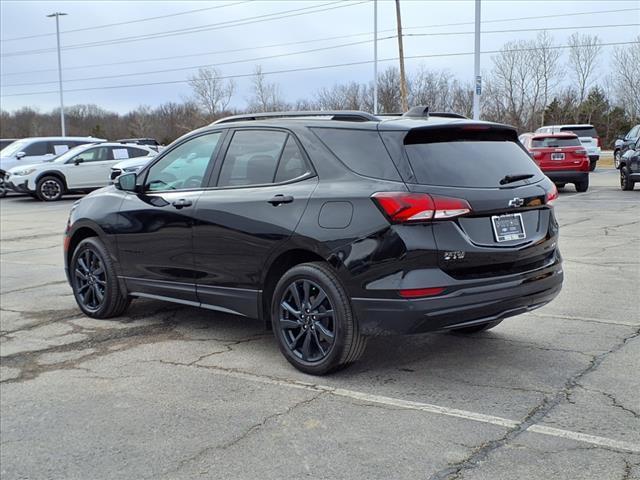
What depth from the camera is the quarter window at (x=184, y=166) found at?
566 centimetres

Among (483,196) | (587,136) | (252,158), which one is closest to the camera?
(483,196)

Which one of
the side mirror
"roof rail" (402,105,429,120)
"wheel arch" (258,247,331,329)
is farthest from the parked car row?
"roof rail" (402,105,429,120)

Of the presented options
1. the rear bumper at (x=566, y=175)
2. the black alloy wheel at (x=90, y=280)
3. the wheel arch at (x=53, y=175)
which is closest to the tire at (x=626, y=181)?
the rear bumper at (x=566, y=175)

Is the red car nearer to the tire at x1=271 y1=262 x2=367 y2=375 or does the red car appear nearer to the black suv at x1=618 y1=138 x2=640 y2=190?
the black suv at x1=618 y1=138 x2=640 y2=190

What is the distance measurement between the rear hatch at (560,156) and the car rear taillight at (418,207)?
16.0 meters

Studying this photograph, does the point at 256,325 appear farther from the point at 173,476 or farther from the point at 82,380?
the point at 173,476

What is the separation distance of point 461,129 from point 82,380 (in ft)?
10.5

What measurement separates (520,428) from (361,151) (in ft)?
6.61

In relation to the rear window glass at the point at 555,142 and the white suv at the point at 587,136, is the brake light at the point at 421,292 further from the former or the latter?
the white suv at the point at 587,136

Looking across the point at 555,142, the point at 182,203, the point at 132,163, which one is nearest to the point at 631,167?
the point at 555,142

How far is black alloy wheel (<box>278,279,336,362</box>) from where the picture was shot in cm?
461

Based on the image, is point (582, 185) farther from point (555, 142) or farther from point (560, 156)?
point (555, 142)

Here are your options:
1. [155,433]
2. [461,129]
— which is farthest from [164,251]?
[461,129]

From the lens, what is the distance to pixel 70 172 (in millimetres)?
22688
